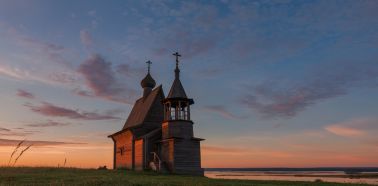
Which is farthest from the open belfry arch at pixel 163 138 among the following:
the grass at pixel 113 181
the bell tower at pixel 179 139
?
the grass at pixel 113 181

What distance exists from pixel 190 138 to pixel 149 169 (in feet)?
17.5

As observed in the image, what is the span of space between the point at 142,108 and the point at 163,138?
28.6ft

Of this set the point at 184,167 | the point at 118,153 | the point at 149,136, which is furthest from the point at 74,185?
the point at 118,153

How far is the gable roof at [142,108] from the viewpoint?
42531mm

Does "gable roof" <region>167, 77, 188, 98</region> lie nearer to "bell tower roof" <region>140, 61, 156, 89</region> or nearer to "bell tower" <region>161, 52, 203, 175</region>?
"bell tower" <region>161, 52, 203, 175</region>

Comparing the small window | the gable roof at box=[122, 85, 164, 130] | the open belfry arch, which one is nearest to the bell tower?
the open belfry arch

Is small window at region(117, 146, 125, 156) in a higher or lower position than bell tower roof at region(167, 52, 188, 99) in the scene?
lower

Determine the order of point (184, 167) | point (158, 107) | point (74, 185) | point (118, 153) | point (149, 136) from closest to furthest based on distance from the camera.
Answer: point (74, 185) → point (184, 167) → point (149, 136) → point (158, 107) → point (118, 153)

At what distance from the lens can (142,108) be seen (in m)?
45.0

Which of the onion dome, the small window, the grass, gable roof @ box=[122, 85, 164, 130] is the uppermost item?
the onion dome

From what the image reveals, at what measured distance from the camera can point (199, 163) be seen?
3606 cm

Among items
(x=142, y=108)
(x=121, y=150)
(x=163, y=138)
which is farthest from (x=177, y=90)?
(x=121, y=150)

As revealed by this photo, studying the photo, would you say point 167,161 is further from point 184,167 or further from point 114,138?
point 114,138

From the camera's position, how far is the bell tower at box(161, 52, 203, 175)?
116ft
